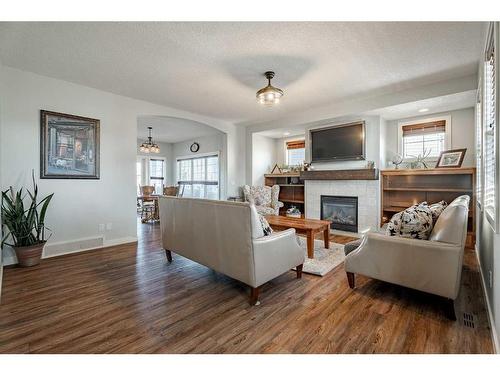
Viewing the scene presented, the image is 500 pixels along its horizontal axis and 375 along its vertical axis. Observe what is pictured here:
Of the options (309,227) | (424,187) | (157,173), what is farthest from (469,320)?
(157,173)

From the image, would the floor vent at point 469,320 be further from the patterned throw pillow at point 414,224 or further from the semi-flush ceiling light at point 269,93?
the semi-flush ceiling light at point 269,93

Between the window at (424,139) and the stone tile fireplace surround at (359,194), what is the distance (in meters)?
0.94

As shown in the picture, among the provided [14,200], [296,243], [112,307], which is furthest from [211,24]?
[14,200]

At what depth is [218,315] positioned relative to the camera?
1.95m

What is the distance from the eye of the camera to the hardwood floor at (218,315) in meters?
1.58

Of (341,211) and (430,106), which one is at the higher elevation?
(430,106)

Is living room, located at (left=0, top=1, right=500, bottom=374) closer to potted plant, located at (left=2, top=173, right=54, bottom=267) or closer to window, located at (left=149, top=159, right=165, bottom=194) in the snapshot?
potted plant, located at (left=2, top=173, right=54, bottom=267)

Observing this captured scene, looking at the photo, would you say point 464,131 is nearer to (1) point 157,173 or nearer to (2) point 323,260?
(2) point 323,260

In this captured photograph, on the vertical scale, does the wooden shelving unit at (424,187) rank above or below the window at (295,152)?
below

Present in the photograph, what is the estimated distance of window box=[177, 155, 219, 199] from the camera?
25.4 ft

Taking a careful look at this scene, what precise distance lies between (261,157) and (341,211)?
2.46 m

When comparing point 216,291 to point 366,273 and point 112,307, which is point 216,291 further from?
point 366,273

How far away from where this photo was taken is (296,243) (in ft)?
8.18

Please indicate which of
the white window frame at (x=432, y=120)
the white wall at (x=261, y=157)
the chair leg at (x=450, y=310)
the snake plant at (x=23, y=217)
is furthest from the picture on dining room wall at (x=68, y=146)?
the white window frame at (x=432, y=120)
